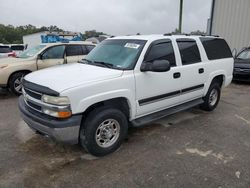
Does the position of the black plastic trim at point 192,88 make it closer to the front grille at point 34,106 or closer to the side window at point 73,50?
the front grille at point 34,106

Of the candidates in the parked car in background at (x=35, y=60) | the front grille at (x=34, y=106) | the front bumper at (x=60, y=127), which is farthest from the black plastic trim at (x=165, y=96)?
the parked car in background at (x=35, y=60)

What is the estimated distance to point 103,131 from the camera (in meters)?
3.39

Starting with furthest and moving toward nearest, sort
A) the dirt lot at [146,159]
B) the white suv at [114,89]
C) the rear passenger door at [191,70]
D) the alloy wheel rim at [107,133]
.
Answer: the rear passenger door at [191,70], the alloy wheel rim at [107,133], the white suv at [114,89], the dirt lot at [146,159]

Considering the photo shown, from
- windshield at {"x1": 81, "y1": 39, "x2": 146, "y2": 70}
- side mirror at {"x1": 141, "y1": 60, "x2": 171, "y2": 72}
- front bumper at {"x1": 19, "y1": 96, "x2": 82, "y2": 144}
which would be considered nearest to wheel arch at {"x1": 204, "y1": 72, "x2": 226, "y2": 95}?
side mirror at {"x1": 141, "y1": 60, "x2": 171, "y2": 72}

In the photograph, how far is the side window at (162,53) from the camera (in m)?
3.87

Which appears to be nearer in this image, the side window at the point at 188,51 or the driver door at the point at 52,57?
the side window at the point at 188,51

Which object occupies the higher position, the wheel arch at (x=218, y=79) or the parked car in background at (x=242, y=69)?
the wheel arch at (x=218, y=79)

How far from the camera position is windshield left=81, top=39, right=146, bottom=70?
368cm

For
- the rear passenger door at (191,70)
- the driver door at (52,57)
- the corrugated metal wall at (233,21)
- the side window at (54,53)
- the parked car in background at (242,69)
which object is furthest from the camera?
the corrugated metal wall at (233,21)

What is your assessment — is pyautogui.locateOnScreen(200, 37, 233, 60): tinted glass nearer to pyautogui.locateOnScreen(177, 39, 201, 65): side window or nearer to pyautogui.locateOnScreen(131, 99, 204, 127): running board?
pyautogui.locateOnScreen(177, 39, 201, 65): side window

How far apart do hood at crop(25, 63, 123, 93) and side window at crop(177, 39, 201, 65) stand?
1563 millimetres

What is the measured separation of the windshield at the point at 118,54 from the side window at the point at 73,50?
149 inches

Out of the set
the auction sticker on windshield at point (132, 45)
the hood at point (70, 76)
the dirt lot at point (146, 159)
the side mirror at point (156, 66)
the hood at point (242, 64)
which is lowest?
the dirt lot at point (146, 159)

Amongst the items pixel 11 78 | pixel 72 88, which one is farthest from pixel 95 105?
pixel 11 78
